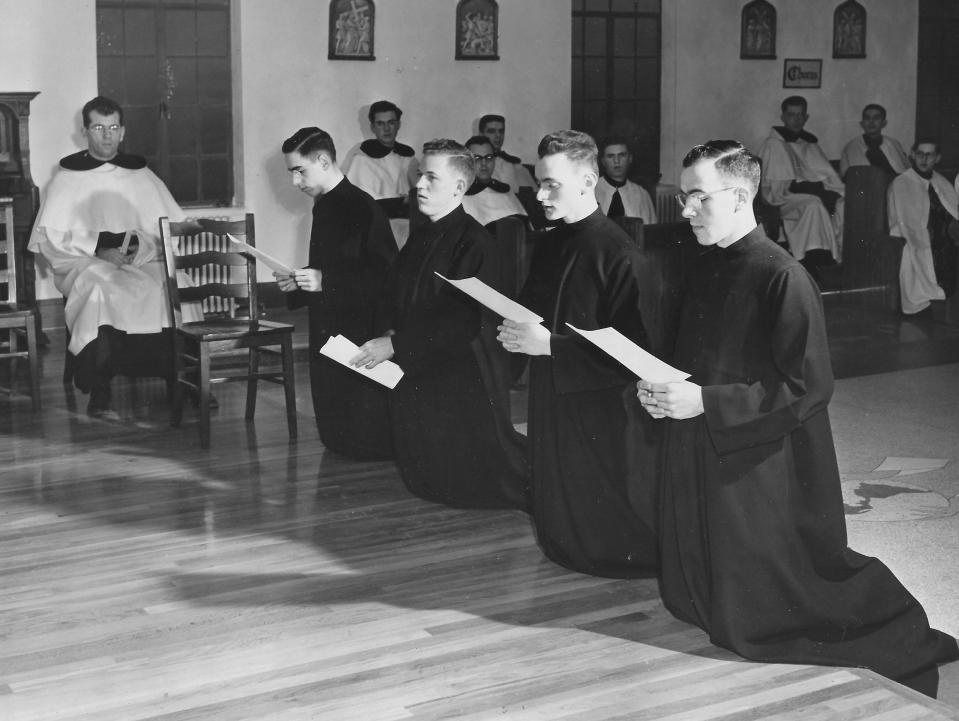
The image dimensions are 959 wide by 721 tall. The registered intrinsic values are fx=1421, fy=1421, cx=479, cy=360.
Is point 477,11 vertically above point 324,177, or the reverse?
point 477,11

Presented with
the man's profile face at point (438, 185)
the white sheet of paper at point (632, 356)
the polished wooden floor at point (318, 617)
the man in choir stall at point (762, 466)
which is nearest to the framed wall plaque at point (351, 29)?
the polished wooden floor at point (318, 617)

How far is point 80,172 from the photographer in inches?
337

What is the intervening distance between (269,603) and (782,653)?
5.41 feet

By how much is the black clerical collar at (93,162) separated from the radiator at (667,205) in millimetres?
5473

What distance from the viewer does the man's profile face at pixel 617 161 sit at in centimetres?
1196

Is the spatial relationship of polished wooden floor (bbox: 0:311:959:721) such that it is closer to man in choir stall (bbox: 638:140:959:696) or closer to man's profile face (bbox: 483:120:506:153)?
man in choir stall (bbox: 638:140:959:696)

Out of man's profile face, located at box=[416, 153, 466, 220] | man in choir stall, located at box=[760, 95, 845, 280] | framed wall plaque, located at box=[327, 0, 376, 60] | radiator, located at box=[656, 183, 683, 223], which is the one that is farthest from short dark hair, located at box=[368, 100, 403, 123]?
man's profile face, located at box=[416, 153, 466, 220]

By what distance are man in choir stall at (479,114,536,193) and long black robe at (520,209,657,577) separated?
692cm

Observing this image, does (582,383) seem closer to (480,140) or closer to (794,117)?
(480,140)

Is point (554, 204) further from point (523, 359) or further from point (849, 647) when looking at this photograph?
point (523, 359)

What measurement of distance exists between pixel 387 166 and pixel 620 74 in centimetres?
290

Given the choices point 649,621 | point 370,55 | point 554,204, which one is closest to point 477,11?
point 370,55

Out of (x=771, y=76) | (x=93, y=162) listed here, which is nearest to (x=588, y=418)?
(x=93, y=162)

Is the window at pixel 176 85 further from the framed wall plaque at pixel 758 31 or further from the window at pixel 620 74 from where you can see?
the framed wall plaque at pixel 758 31
